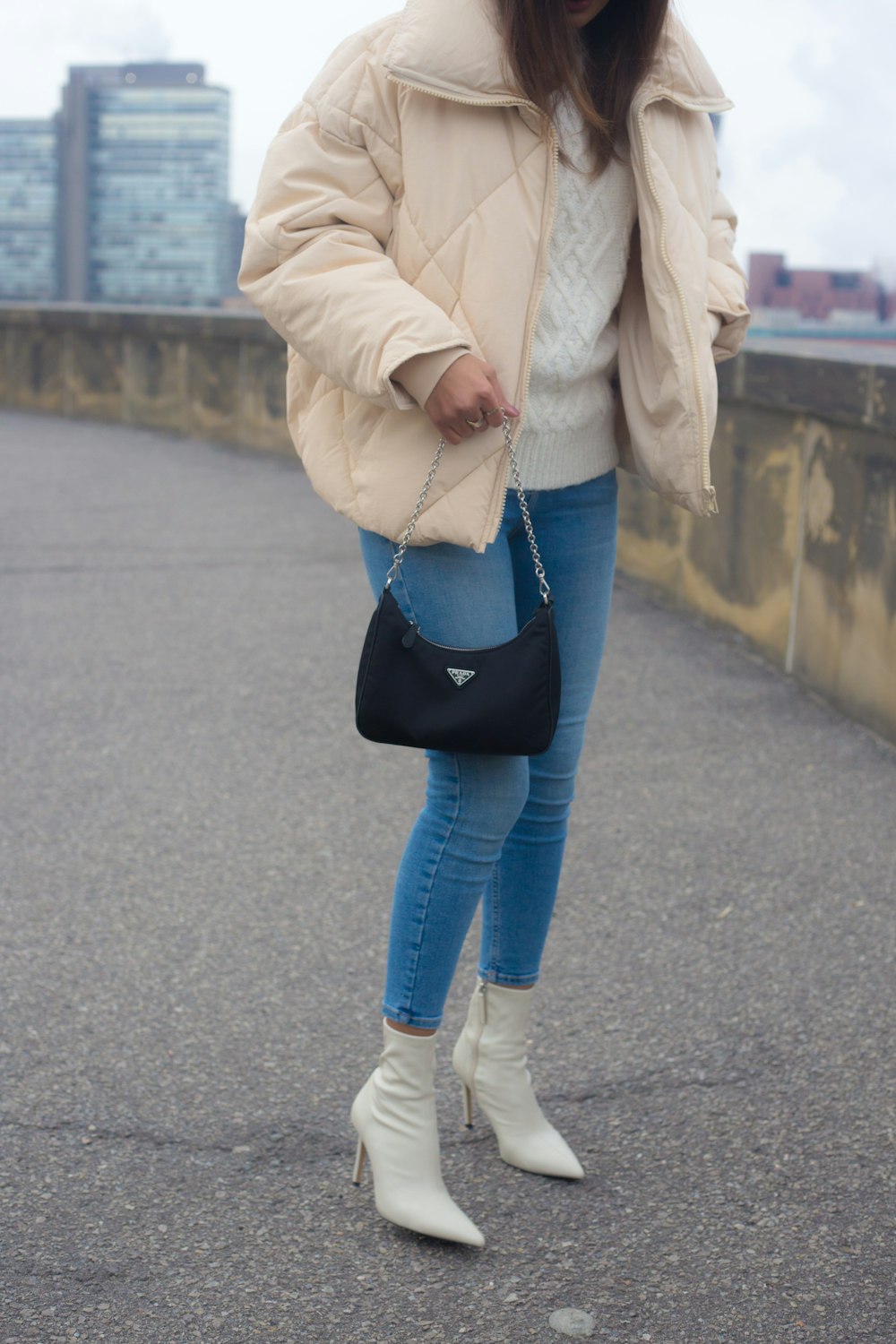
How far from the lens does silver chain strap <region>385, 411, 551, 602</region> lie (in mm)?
2010

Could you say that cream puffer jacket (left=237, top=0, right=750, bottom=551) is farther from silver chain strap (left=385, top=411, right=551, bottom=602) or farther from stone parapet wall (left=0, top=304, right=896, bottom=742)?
stone parapet wall (left=0, top=304, right=896, bottom=742)

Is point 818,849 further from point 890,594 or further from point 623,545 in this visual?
point 623,545

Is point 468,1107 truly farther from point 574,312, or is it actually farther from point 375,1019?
point 574,312

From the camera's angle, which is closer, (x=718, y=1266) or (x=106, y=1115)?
(x=718, y=1266)

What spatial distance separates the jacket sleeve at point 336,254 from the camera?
6.35 feet

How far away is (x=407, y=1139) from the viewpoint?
88.1 inches

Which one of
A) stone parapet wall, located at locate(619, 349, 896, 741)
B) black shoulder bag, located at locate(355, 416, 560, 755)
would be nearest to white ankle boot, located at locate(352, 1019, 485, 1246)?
black shoulder bag, located at locate(355, 416, 560, 755)

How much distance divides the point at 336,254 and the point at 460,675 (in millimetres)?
581

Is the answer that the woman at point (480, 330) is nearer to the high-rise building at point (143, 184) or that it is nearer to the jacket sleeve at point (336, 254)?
the jacket sleeve at point (336, 254)

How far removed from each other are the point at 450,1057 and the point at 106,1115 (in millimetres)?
638

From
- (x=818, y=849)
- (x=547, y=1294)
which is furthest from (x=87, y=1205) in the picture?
(x=818, y=849)

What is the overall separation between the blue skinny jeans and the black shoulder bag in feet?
0.14

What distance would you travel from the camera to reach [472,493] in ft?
6.61

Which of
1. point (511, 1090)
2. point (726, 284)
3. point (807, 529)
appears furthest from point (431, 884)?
point (807, 529)
